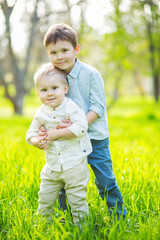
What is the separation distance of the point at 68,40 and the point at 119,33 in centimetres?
661

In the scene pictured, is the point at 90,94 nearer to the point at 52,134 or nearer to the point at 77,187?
the point at 52,134

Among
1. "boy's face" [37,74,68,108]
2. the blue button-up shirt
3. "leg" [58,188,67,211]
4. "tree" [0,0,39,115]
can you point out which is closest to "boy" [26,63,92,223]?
"boy's face" [37,74,68,108]

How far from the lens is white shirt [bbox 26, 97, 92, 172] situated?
1.90m

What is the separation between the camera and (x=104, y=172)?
2.15 metres

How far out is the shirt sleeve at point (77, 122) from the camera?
1.85 metres

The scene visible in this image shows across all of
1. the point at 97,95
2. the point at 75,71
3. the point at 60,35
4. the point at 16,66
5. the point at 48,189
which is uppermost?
the point at 16,66

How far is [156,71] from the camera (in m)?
18.3

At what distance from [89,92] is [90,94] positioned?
0.06 feet

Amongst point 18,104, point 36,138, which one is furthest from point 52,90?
point 18,104

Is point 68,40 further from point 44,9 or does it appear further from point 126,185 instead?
point 44,9

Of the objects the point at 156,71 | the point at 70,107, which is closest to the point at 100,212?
the point at 70,107

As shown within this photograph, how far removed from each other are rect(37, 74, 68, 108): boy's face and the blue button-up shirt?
155 mm

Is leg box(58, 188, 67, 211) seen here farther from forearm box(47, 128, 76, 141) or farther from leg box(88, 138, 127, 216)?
forearm box(47, 128, 76, 141)

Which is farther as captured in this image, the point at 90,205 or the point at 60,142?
the point at 90,205
